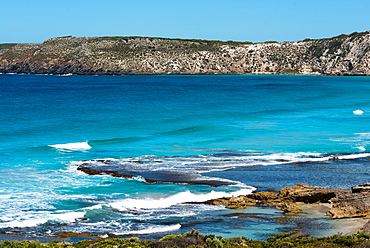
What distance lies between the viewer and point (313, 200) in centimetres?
2184

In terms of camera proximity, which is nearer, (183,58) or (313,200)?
(313,200)

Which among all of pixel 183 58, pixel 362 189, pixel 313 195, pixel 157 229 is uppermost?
pixel 183 58

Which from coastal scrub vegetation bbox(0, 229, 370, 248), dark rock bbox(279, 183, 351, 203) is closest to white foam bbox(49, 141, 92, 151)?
dark rock bbox(279, 183, 351, 203)

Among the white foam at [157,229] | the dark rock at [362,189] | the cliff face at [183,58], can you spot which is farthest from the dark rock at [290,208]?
the cliff face at [183,58]

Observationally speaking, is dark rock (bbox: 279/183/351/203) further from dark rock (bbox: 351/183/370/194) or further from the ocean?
the ocean

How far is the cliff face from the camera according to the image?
172625mm

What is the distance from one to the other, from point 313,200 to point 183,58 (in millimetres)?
160824

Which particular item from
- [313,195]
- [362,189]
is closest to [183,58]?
[313,195]

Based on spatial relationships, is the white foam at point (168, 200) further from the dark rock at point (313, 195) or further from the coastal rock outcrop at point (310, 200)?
the dark rock at point (313, 195)

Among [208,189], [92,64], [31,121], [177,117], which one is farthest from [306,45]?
[208,189]

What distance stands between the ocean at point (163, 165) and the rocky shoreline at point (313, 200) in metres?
0.76

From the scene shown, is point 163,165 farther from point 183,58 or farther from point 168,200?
point 183,58

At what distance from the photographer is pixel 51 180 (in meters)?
26.9

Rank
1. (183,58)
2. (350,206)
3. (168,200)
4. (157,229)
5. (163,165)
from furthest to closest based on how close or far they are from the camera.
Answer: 1. (183,58)
2. (163,165)
3. (168,200)
4. (350,206)
5. (157,229)
